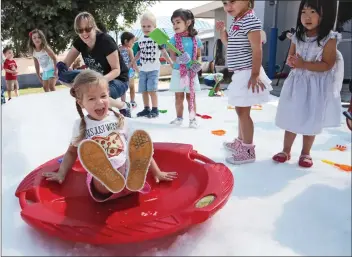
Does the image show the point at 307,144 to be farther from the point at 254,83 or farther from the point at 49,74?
the point at 49,74

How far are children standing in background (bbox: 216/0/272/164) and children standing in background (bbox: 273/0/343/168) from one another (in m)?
0.15

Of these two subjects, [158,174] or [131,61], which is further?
[131,61]

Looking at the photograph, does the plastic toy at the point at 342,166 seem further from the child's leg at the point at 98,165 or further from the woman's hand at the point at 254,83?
the child's leg at the point at 98,165

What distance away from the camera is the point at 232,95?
1.90m

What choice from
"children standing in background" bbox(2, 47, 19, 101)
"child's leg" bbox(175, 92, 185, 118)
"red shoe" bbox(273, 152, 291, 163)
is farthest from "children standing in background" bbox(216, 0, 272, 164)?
"children standing in background" bbox(2, 47, 19, 101)

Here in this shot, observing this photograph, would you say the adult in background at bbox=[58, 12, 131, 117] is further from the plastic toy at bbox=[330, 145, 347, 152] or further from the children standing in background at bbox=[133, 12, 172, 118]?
the plastic toy at bbox=[330, 145, 347, 152]

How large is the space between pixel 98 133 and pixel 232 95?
2.75ft

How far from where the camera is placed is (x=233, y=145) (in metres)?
2.12

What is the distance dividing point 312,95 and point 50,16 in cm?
784

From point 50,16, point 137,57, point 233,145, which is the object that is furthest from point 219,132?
point 50,16

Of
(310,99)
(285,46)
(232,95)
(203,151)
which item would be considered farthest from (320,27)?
(285,46)

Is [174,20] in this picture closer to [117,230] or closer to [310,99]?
[310,99]

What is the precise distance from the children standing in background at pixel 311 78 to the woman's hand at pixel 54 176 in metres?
1.17

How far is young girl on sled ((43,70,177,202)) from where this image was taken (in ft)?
3.84
